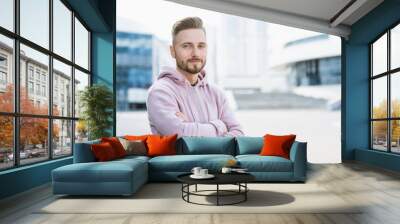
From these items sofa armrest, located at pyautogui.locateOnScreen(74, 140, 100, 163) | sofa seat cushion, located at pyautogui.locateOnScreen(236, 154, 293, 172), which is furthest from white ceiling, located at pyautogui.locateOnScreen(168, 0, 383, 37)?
sofa armrest, located at pyautogui.locateOnScreen(74, 140, 100, 163)

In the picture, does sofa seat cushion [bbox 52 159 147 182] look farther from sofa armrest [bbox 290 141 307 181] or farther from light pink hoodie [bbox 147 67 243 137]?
light pink hoodie [bbox 147 67 243 137]

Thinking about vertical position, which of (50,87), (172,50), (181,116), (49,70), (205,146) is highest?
(172,50)

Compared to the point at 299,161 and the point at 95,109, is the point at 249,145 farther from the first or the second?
the point at 95,109

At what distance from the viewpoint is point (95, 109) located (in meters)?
7.57

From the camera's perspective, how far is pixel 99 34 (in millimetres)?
8672

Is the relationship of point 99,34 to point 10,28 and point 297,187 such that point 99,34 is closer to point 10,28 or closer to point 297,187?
point 10,28

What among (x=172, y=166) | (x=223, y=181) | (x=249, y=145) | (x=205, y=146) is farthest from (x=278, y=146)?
(x=223, y=181)

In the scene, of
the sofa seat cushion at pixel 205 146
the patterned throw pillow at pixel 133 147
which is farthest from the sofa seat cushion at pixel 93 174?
the sofa seat cushion at pixel 205 146

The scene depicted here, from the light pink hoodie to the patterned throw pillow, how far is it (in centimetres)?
186

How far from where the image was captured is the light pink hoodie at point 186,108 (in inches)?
331

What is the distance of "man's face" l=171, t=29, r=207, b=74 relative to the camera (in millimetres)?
8727

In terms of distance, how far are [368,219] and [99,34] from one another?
6.90 metres

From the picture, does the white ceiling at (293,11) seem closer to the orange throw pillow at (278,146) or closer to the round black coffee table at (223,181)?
the orange throw pillow at (278,146)

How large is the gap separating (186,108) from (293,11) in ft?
10.6
